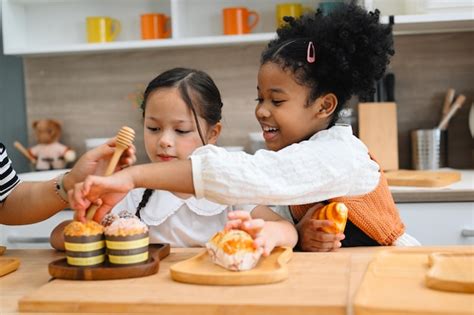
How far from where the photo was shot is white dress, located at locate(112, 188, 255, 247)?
5.30 ft

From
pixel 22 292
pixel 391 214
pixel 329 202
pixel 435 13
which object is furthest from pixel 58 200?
pixel 435 13

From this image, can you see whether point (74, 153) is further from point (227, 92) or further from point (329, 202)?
point (329, 202)

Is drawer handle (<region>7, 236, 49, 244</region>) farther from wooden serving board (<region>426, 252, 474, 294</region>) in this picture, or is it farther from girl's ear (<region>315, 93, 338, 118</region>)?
wooden serving board (<region>426, 252, 474, 294</region>)

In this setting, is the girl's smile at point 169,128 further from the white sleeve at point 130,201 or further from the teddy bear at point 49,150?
the teddy bear at point 49,150

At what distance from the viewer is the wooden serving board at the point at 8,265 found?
3.70 feet

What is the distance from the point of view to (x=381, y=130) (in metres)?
2.86

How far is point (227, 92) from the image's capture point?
3.16m

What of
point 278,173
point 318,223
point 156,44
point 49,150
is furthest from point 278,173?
point 49,150

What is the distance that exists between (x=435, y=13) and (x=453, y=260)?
1.85m

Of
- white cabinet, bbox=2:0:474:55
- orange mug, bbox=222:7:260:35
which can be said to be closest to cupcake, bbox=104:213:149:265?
white cabinet, bbox=2:0:474:55

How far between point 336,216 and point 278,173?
21cm

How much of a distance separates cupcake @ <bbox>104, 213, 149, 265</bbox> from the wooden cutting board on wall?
189 cm

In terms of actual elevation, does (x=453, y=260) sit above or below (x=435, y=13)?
below

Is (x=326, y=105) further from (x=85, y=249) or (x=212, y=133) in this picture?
(x=85, y=249)
